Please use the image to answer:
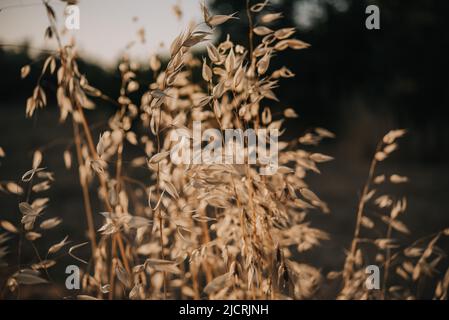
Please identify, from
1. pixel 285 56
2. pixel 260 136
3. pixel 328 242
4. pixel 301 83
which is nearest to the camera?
pixel 260 136

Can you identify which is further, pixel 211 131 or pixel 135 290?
pixel 211 131

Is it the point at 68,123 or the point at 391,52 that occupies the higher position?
the point at 391,52

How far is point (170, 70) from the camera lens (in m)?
0.70

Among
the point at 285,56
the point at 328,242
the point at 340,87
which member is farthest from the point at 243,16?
the point at 328,242

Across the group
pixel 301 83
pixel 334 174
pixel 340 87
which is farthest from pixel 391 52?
pixel 334 174

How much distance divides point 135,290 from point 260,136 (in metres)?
0.40

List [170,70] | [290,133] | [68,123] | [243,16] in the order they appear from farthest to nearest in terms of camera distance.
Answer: [68,123], [290,133], [243,16], [170,70]

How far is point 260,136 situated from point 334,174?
392 centimetres

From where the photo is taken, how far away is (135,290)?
0.77 metres

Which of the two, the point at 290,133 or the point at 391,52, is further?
the point at 290,133

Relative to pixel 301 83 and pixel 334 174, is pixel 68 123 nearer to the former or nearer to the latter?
pixel 301 83

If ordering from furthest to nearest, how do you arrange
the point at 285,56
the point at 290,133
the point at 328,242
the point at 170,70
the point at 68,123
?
the point at 68,123 < the point at 290,133 < the point at 285,56 < the point at 328,242 < the point at 170,70

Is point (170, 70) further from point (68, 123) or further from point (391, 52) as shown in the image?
point (68, 123)
